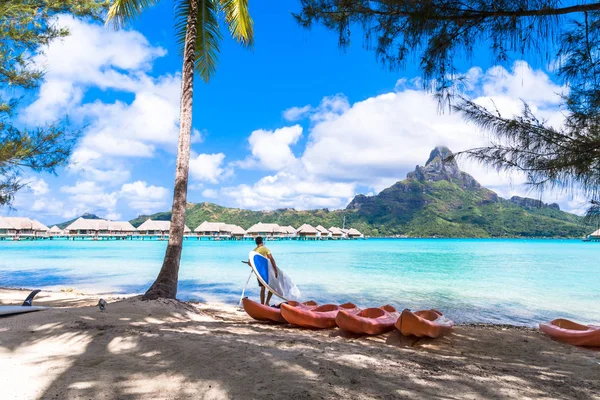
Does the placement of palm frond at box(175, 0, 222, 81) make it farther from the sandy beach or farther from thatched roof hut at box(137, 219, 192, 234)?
thatched roof hut at box(137, 219, 192, 234)

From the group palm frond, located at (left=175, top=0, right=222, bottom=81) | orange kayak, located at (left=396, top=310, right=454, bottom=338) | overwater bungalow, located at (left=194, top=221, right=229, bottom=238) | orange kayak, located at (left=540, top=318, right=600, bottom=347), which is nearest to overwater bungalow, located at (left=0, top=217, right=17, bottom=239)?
overwater bungalow, located at (left=194, top=221, right=229, bottom=238)

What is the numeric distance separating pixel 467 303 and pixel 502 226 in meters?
69.0

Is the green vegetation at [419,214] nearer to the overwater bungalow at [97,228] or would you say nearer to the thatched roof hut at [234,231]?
the thatched roof hut at [234,231]

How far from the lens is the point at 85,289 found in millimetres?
11617

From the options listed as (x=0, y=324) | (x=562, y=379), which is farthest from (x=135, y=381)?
(x=562, y=379)

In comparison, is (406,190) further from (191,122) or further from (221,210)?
(191,122)

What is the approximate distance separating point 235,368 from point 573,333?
4923 millimetres

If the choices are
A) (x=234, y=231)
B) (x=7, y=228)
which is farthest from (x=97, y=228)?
(x=234, y=231)

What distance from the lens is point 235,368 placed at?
2844 millimetres

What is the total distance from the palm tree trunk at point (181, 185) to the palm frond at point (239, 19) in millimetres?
692

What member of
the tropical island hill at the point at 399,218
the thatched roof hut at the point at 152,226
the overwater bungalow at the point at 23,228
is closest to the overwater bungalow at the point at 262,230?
the tropical island hill at the point at 399,218

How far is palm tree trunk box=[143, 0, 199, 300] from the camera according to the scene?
20.9 feet

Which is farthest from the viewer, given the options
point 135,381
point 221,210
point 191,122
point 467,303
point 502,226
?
point 221,210

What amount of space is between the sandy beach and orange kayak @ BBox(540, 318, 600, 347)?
356mm
